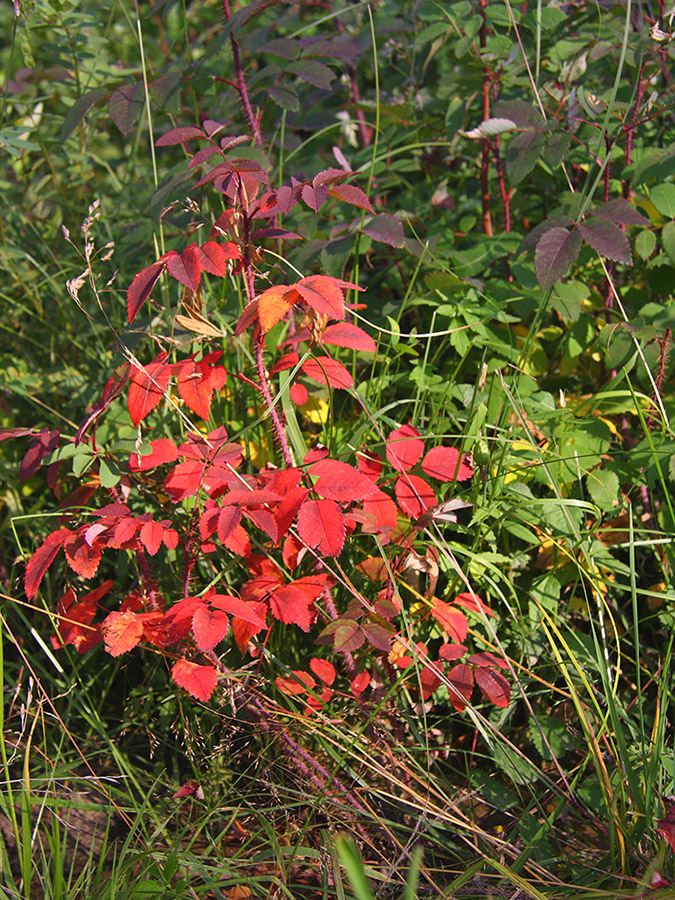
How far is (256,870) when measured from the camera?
51.7 inches

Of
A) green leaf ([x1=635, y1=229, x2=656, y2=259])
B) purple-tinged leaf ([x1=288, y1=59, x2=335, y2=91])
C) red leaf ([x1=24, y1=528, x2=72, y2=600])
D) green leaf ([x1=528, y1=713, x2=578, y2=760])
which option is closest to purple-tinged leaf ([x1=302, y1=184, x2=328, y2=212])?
purple-tinged leaf ([x1=288, y1=59, x2=335, y2=91])

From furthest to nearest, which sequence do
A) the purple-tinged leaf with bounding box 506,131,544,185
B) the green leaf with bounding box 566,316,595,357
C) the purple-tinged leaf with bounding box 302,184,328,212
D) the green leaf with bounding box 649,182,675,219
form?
the green leaf with bounding box 566,316,595,357, the green leaf with bounding box 649,182,675,219, the purple-tinged leaf with bounding box 506,131,544,185, the purple-tinged leaf with bounding box 302,184,328,212

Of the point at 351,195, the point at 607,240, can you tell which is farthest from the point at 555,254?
the point at 351,195

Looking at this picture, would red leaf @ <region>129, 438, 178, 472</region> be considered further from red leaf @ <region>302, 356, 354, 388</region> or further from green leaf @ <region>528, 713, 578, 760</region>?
green leaf @ <region>528, 713, 578, 760</region>

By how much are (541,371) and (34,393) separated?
131 centimetres

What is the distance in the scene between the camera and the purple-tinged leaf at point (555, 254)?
4.61 feet

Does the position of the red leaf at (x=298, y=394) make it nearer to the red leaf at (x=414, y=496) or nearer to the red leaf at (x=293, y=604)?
the red leaf at (x=414, y=496)

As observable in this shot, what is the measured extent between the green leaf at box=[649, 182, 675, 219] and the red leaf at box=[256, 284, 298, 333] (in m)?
0.95

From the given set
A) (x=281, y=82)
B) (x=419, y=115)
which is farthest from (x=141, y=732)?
(x=419, y=115)

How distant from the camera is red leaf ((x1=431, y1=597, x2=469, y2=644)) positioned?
1289mm

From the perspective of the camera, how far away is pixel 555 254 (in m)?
1.42

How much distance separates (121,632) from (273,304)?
591mm

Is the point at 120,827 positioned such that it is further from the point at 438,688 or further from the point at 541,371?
the point at 541,371

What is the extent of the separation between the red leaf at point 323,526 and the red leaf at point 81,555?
0.37 metres
